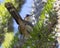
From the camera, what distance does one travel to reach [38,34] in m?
0.28

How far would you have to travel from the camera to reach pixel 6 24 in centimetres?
56

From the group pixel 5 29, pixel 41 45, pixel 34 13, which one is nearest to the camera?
pixel 41 45

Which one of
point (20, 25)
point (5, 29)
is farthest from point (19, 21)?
point (5, 29)

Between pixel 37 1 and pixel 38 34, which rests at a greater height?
pixel 37 1

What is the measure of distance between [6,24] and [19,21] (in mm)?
234

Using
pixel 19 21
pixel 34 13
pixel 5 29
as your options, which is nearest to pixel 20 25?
pixel 19 21

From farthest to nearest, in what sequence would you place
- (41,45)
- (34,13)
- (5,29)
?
1. (5,29)
2. (34,13)
3. (41,45)

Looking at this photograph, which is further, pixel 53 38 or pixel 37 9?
pixel 37 9

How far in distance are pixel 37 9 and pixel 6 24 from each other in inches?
5.3

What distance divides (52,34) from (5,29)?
0.31 metres

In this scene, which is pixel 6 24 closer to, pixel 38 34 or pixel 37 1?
pixel 37 1

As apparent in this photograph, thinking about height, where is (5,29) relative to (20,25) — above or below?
above

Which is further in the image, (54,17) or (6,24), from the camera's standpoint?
(6,24)

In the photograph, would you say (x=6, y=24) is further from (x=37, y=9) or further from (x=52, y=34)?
(x=52, y=34)
